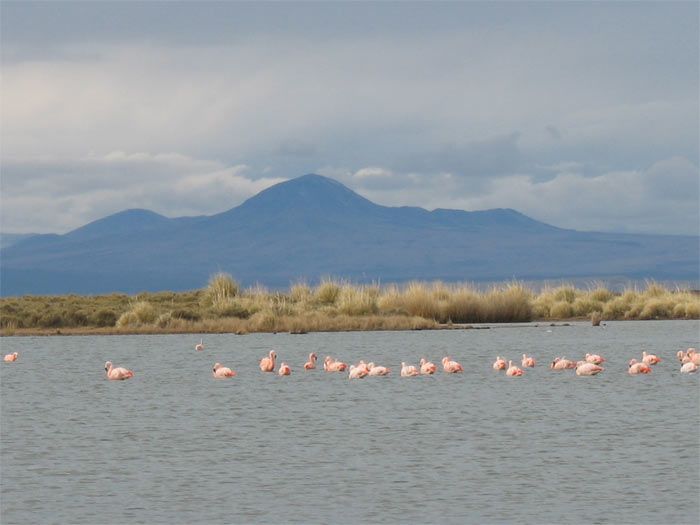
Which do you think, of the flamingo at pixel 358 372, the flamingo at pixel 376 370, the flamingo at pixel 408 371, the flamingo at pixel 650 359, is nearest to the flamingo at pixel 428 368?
the flamingo at pixel 408 371

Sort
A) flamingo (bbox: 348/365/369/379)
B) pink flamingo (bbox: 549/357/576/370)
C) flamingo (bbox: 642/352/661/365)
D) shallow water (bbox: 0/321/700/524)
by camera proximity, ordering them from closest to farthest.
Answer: shallow water (bbox: 0/321/700/524)
flamingo (bbox: 348/365/369/379)
flamingo (bbox: 642/352/661/365)
pink flamingo (bbox: 549/357/576/370)

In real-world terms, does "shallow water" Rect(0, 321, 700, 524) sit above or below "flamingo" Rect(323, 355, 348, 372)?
below

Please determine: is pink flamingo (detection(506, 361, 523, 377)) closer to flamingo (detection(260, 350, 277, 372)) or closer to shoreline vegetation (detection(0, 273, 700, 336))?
flamingo (detection(260, 350, 277, 372))

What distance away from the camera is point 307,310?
51.6m

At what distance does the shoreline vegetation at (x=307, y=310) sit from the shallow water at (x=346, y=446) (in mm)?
13197

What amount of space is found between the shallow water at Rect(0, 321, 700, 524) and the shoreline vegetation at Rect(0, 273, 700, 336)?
13.2 meters

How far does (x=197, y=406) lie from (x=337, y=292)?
29.0 metres

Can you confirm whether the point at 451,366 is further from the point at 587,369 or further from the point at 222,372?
the point at 222,372

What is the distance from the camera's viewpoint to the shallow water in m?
14.5

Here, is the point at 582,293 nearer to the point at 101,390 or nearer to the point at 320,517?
the point at 101,390

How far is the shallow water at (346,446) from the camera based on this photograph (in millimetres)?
14539

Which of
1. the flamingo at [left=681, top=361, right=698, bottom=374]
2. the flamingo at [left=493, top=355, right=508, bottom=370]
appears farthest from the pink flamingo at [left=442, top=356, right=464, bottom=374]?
the flamingo at [left=681, top=361, right=698, bottom=374]

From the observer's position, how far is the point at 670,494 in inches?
591

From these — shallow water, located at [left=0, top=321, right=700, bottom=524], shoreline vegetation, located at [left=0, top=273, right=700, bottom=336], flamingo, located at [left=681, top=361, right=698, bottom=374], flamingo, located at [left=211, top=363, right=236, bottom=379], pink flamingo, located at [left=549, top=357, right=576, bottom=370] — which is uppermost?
shoreline vegetation, located at [left=0, top=273, right=700, bottom=336]
